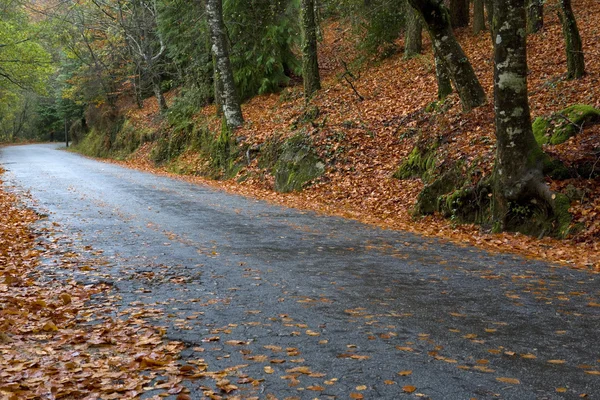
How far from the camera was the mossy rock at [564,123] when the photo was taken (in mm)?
11414

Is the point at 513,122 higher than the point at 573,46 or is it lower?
lower

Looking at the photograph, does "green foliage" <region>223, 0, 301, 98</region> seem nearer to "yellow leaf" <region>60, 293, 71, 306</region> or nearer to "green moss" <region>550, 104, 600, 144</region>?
"green moss" <region>550, 104, 600, 144</region>

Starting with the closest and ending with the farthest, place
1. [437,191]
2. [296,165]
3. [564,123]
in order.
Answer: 1. [564,123]
2. [437,191]
3. [296,165]

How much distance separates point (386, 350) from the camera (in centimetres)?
484

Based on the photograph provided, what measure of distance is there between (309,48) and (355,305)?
1669 centimetres

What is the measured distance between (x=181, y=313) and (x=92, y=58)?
126 feet

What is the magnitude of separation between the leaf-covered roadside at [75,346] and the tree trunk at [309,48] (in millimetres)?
15034

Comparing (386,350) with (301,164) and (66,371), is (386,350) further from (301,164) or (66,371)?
(301,164)

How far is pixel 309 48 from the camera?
2139 centimetres

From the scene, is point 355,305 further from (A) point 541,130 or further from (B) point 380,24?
(B) point 380,24

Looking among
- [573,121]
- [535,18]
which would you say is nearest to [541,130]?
[573,121]

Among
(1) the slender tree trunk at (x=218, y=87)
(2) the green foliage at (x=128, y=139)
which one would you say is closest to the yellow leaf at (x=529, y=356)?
(1) the slender tree trunk at (x=218, y=87)

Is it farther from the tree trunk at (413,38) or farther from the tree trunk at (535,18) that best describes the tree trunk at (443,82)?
the tree trunk at (413,38)

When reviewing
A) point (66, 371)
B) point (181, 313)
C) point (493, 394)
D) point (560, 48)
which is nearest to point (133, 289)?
point (181, 313)
